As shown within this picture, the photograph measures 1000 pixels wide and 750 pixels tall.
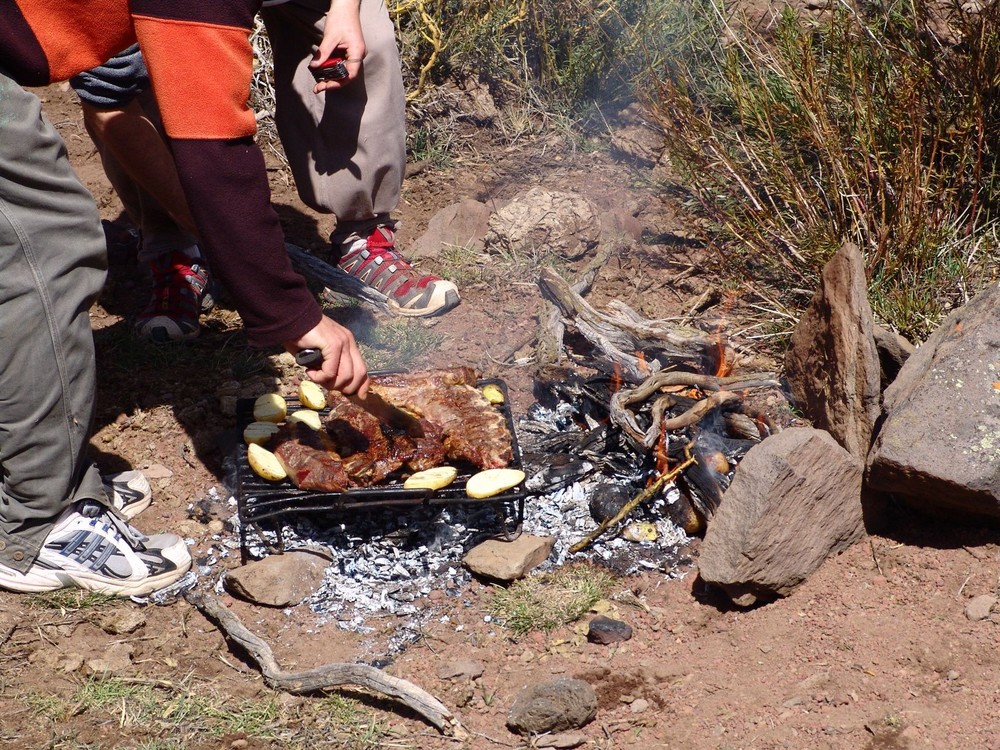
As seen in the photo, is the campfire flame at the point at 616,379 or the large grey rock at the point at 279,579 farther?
the campfire flame at the point at 616,379

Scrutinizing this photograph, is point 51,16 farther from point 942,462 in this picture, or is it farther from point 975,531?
point 975,531

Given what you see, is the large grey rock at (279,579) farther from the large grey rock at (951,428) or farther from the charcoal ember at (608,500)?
the large grey rock at (951,428)

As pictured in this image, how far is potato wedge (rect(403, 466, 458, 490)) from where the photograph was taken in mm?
3115

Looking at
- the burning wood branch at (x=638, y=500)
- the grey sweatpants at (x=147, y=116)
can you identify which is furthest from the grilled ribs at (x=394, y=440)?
the grey sweatpants at (x=147, y=116)

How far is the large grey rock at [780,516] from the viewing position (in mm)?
2908

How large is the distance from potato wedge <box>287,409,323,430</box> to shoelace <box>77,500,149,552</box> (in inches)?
26.9

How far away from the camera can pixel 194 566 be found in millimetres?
3400

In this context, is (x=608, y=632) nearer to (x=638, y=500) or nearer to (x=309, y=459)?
(x=638, y=500)

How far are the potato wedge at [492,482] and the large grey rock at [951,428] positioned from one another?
119cm

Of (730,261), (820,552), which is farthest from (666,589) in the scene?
(730,261)

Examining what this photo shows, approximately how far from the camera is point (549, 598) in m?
3.18

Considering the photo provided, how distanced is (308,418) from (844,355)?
201 centimetres

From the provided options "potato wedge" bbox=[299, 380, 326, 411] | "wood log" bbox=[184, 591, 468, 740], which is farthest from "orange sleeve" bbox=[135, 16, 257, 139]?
"wood log" bbox=[184, 591, 468, 740]

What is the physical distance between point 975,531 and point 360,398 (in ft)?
6.84
